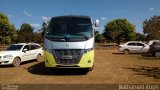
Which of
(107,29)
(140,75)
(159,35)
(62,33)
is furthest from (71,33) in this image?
(107,29)

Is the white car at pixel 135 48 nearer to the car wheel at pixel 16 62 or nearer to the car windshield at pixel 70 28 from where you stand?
the car wheel at pixel 16 62

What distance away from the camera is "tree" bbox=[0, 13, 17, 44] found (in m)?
66.3

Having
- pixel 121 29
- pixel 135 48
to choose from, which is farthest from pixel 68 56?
pixel 121 29

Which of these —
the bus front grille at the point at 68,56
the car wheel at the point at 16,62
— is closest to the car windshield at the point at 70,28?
the bus front grille at the point at 68,56

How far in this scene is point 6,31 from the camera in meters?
68.4

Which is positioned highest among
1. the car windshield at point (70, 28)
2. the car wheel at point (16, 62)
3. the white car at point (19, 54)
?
the car windshield at point (70, 28)

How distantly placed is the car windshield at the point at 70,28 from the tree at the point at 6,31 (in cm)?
5473

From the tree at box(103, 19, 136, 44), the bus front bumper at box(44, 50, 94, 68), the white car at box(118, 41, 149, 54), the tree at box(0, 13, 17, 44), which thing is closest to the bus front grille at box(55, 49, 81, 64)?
the bus front bumper at box(44, 50, 94, 68)

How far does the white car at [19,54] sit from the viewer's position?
54.2 feet

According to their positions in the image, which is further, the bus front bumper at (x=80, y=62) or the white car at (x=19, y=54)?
the white car at (x=19, y=54)

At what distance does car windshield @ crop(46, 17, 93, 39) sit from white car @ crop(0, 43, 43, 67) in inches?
174

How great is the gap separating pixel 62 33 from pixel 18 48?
19.4ft

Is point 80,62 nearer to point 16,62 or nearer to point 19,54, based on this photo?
point 16,62

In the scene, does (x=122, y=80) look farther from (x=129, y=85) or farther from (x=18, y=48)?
(x=18, y=48)
